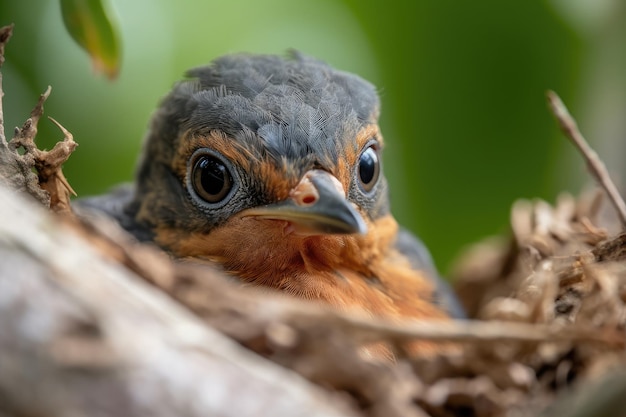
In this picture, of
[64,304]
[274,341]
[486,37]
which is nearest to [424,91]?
[486,37]

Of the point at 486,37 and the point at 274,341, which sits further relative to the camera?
the point at 486,37

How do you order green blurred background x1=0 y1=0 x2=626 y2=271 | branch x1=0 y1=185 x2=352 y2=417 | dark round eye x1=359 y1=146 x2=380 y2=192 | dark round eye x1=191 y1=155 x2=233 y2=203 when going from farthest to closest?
green blurred background x1=0 y1=0 x2=626 y2=271 → dark round eye x1=359 y1=146 x2=380 y2=192 → dark round eye x1=191 y1=155 x2=233 y2=203 → branch x1=0 y1=185 x2=352 y2=417

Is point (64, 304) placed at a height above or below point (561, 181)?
below

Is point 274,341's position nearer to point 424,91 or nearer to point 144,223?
point 144,223

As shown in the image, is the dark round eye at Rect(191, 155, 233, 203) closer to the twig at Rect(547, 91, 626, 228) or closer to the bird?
the bird

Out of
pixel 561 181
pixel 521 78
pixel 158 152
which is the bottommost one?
pixel 158 152

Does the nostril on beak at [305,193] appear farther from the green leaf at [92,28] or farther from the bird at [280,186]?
the green leaf at [92,28]

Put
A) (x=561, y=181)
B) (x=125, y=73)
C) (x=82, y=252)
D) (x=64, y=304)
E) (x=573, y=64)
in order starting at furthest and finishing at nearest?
1. (x=561, y=181)
2. (x=573, y=64)
3. (x=125, y=73)
4. (x=82, y=252)
5. (x=64, y=304)

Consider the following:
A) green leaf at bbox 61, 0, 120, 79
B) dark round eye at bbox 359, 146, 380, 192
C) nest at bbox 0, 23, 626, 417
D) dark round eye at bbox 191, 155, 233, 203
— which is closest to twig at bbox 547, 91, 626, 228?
nest at bbox 0, 23, 626, 417
